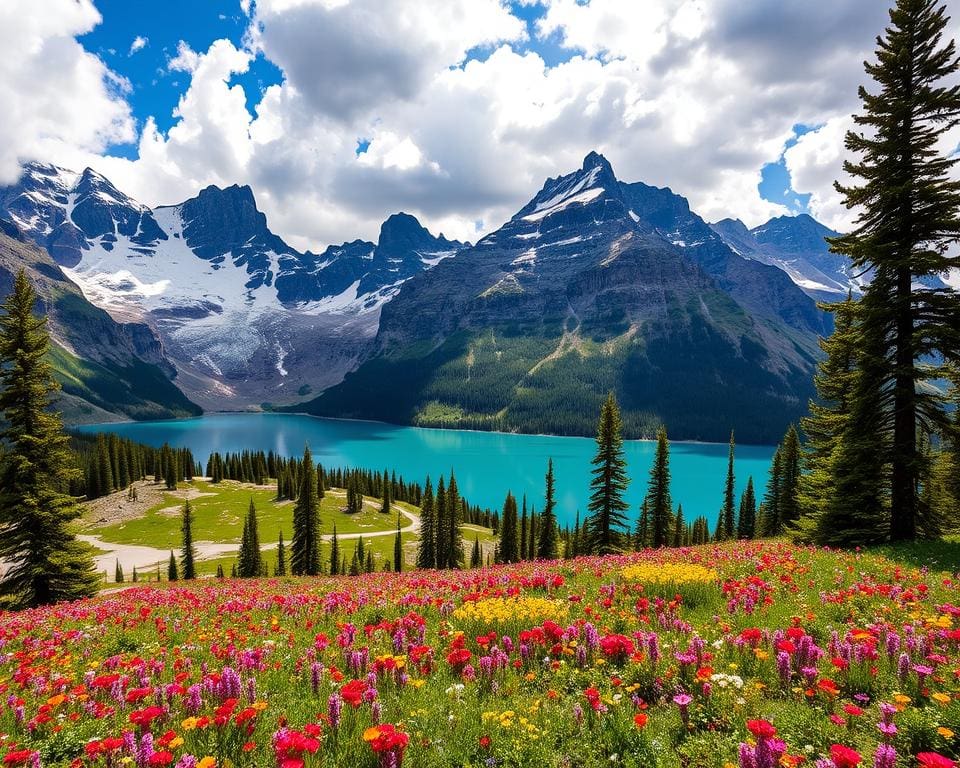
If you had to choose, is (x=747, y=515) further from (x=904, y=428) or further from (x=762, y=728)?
(x=762, y=728)

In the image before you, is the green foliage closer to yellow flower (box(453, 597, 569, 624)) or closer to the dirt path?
the dirt path

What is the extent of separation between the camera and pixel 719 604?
8.93 metres

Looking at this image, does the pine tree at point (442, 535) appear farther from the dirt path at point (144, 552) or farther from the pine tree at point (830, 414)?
the pine tree at point (830, 414)

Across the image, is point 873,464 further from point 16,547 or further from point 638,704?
point 16,547

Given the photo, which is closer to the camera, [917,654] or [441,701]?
[441,701]

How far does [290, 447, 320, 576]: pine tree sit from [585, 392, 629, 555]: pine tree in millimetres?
36551

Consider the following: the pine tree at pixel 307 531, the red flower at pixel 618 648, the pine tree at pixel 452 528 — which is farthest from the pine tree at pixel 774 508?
the red flower at pixel 618 648

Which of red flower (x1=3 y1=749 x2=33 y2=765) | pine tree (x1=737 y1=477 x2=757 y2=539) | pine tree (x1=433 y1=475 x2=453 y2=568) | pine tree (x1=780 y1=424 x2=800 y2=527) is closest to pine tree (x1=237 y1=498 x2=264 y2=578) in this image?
pine tree (x1=433 y1=475 x2=453 y2=568)

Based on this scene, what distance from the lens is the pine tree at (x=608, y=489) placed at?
47531 mm

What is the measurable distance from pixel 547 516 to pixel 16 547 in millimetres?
50008

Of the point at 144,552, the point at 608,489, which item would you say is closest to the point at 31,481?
the point at 608,489

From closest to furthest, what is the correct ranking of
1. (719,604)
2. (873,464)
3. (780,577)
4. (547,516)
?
(719,604), (780,577), (873,464), (547,516)

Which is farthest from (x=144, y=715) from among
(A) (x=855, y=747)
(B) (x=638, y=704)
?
(A) (x=855, y=747)

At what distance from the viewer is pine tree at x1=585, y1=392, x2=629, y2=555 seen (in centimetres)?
4753
